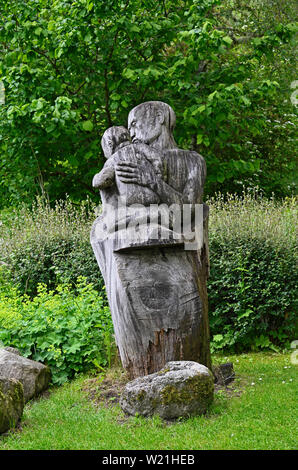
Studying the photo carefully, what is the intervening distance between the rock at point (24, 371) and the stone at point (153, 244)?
1088 millimetres

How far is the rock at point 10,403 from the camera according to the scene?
4.46 m

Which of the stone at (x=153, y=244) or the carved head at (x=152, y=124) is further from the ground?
the carved head at (x=152, y=124)

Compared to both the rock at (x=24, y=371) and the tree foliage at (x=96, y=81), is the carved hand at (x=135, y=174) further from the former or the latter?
the tree foliage at (x=96, y=81)

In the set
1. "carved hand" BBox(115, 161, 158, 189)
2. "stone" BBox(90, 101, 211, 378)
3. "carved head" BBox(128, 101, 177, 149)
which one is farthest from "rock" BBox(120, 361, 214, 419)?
"carved head" BBox(128, 101, 177, 149)

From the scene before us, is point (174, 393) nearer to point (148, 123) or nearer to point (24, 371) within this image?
point (24, 371)

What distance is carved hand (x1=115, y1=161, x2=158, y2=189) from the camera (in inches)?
201

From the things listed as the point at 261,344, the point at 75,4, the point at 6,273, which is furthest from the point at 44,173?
the point at 261,344

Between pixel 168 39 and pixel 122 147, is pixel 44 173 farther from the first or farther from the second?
pixel 122 147

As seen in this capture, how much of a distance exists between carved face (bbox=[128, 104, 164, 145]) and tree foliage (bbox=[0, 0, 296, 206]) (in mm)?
3967

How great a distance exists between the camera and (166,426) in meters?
4.41

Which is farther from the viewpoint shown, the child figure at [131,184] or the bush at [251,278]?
the bush at [251,278]

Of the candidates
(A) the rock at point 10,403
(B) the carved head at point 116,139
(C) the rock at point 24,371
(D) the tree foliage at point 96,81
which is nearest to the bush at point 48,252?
(D) the tree foliage at point 96,81

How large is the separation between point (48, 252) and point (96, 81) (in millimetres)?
3467

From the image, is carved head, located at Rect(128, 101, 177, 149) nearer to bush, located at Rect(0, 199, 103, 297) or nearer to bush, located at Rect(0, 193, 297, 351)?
bush, located at Rect(0, 193, 297, 351)
